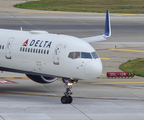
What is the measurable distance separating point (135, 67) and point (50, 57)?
57.9 ft

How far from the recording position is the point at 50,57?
3048 cm

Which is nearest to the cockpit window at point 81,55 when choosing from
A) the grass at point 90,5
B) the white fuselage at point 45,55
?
the white fuselage at point 45,55

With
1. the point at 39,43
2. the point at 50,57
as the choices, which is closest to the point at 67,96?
the point at 50,57

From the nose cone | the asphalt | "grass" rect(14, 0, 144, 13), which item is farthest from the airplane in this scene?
"grass" rect(14, 0, 144, 13)

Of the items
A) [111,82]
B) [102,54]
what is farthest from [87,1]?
[111,82]

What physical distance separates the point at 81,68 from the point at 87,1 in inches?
4004

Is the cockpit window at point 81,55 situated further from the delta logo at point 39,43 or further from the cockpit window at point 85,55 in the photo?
the delta logo at point 39,43

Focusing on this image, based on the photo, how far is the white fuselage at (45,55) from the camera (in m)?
29.2

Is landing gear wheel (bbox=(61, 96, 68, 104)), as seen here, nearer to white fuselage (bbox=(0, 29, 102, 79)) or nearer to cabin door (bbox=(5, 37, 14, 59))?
white fuselage (bbox=(0, 29, 102, 79))

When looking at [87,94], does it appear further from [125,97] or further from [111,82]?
[111,82]

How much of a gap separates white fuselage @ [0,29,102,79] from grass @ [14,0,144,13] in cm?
7487

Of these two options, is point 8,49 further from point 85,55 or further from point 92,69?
point 92,69

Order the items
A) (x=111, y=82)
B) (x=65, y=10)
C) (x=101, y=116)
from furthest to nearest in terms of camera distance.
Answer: (x=65, y=10)
(x=111, y=82)
(x=101, y=116)

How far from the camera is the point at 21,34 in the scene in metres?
33.5
